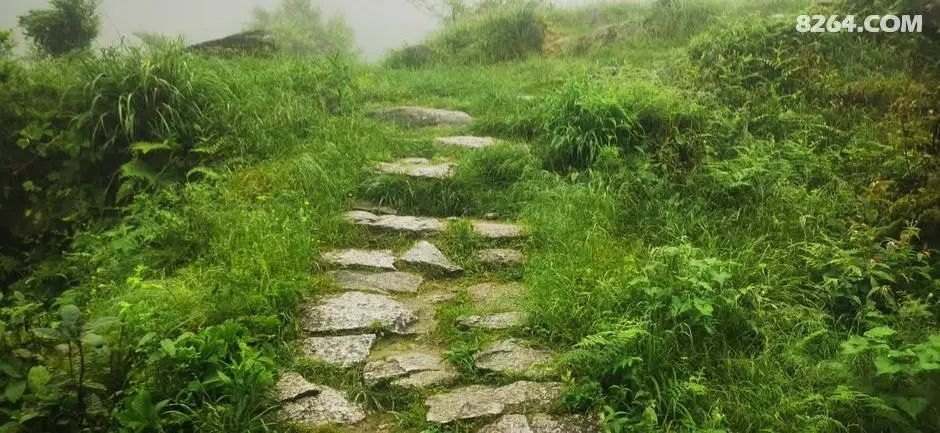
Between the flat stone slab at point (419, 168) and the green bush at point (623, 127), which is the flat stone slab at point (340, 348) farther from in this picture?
the green bush at point (623, 127)

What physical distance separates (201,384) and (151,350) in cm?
35

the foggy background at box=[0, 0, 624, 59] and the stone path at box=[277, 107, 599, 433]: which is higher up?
the foggy background at box=[0, 0, 624, 59]

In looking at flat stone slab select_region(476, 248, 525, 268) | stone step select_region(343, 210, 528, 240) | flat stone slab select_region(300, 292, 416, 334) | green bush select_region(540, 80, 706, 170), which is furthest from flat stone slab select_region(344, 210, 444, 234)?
green bush select_region(540, 80, 706, 170)

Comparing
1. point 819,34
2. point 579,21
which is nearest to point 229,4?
point 579,21

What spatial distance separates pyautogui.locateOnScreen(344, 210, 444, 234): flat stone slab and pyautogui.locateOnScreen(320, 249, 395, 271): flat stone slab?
363 millimetres

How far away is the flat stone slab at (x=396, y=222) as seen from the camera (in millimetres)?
4996

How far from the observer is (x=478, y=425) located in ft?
9.53

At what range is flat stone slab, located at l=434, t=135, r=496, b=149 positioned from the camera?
256 inches

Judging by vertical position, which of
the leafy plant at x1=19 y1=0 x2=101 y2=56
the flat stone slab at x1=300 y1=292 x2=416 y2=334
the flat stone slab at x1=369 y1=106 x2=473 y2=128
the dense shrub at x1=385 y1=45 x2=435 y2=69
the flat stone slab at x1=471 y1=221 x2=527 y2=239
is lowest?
the flat stone slab at x1=300 y1=292 x2=416 y2=334

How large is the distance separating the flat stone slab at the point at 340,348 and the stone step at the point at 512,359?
25.5 inches

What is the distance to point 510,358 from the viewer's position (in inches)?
133

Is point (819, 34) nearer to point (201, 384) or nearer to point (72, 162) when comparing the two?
point (201, 384)

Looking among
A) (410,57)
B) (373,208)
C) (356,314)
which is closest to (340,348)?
(356,314)

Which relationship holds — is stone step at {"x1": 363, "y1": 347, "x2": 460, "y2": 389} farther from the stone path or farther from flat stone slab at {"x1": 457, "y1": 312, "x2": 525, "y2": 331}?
flat stone slab at {"x1": 457, "y1": 312, "x2": 525, "y2": 331}
